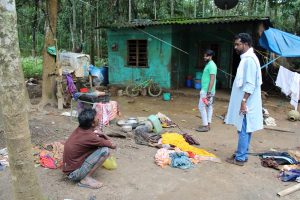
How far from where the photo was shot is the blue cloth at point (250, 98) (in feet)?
15.2

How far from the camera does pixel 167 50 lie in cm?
1242

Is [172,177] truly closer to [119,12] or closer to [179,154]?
[179,154]

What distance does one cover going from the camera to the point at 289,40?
10.7 m

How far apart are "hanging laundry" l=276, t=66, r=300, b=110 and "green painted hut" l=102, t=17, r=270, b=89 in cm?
262

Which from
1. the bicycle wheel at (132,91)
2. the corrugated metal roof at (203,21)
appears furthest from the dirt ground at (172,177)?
the bicycle wheel at (132,91)

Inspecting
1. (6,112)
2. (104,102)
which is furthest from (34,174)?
(104,102)

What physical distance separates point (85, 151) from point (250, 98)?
2.56 metres

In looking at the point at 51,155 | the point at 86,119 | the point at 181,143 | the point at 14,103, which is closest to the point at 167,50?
the point at 181,143

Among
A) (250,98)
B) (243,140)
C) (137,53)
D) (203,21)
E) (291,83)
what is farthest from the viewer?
(137,53)

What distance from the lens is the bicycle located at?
1237 centimetres

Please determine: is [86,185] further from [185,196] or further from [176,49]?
[176,49]

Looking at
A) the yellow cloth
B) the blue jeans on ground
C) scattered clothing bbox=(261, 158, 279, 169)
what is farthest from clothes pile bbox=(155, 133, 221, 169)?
scattered clothing bbox=(261, 158, 279, 169)

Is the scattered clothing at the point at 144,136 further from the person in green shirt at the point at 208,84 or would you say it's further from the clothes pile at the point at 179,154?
the person in green shirt at the point at 208,84

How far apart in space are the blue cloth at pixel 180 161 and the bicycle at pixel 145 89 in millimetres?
7227
